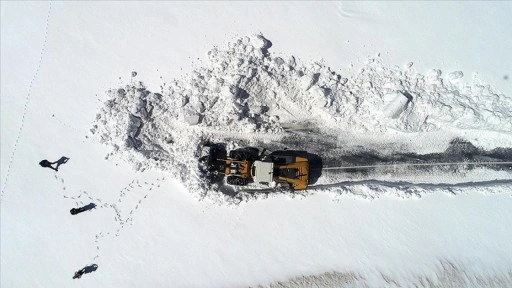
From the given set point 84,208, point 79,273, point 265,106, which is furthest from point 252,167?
point 79,273

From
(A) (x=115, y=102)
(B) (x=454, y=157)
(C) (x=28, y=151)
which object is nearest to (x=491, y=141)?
(B) (x=454, y=157)

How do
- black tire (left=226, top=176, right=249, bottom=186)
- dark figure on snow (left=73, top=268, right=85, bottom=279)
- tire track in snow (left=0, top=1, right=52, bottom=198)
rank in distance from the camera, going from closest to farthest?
black tire (left=226, top=176, right=249, bottom=186), dark figure on snow (left=73, top=268, right=85, bottom=279), tire track in snow (left=0, top=1, right=52, bottom=198)

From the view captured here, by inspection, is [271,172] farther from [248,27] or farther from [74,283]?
[74,283]

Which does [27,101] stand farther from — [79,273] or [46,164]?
[79,273]

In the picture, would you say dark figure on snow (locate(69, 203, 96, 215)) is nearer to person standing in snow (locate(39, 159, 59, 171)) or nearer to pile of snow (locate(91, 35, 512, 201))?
person standing in snow (locate(39, 159, 59, 171))

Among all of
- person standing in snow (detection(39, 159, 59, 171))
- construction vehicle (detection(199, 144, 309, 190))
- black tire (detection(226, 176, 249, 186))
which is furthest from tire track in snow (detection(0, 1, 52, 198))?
black tire (detection(226, 176, 249, 186))

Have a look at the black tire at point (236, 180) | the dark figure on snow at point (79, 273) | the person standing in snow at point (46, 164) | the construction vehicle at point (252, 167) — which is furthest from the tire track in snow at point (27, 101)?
the black tire at point (236, 180)
